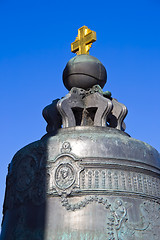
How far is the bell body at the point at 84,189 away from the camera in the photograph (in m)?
8.53

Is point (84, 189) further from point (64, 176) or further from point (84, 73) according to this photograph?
point (84, 73)

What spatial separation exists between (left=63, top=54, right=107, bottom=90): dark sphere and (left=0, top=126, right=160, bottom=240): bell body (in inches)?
72.0

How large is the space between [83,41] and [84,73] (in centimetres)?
169

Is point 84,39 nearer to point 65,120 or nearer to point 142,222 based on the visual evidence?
point 65,120

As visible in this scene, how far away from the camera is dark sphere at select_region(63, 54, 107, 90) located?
1130 cm

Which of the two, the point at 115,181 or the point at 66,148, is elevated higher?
the point at 66,148

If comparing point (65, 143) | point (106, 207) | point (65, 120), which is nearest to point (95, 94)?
point (65, 120)

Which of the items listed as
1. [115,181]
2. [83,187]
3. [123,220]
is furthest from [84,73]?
[123,220]

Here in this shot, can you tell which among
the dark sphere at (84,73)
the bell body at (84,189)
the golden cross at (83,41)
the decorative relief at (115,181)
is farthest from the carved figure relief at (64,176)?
the golden cross at (83,41)

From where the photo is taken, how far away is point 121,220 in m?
8.60

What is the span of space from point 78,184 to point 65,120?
2.19m

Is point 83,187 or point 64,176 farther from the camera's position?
point 64,176

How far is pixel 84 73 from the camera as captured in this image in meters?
11.3

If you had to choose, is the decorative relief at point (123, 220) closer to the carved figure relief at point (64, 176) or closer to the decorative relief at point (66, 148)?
the carved figure relief at point (64, 176)
